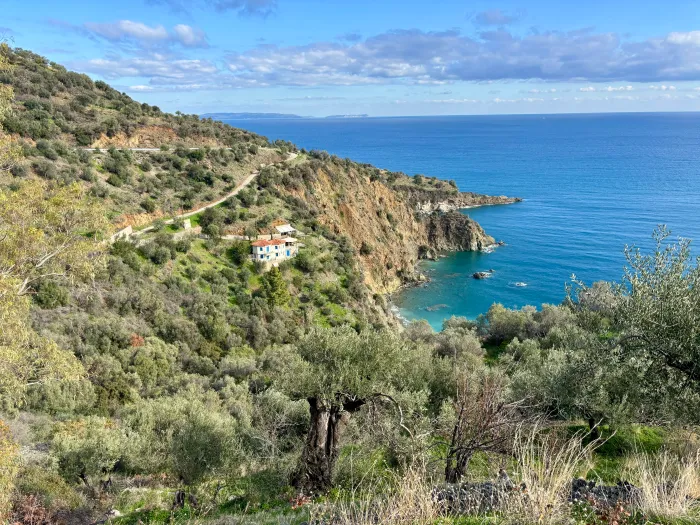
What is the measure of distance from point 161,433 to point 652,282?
1480 centimetres

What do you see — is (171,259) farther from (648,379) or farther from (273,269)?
(648,379)

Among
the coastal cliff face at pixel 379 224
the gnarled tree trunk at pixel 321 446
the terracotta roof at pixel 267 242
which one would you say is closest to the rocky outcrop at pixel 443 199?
the coastal cliff face at pixel 379 224

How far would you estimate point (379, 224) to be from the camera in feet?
204

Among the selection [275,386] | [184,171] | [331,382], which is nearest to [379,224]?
[184,171]

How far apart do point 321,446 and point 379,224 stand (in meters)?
53.1

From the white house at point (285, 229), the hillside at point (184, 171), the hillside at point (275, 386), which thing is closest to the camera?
the hillside at point (275, 386)

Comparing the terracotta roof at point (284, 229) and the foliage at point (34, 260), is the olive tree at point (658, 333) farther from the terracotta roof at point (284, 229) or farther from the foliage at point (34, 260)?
the terracotta roof at point (284, 229)

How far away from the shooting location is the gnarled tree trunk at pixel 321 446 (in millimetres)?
9867

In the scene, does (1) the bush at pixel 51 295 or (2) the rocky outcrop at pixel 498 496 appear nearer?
(2) the rocky outcrop at pixel 498 496

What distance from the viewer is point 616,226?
7144cm

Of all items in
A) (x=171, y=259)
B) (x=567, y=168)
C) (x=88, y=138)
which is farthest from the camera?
(x=567, y=168)

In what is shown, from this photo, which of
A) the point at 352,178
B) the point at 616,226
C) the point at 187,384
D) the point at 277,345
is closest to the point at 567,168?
the point at 616,226

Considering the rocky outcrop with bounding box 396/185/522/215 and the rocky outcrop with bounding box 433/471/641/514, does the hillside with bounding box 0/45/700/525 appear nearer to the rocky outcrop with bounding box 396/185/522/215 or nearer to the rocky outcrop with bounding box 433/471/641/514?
the rocky outcrop with bounding box 433/471/641/514

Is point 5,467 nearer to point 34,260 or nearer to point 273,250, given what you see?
point 34,260
